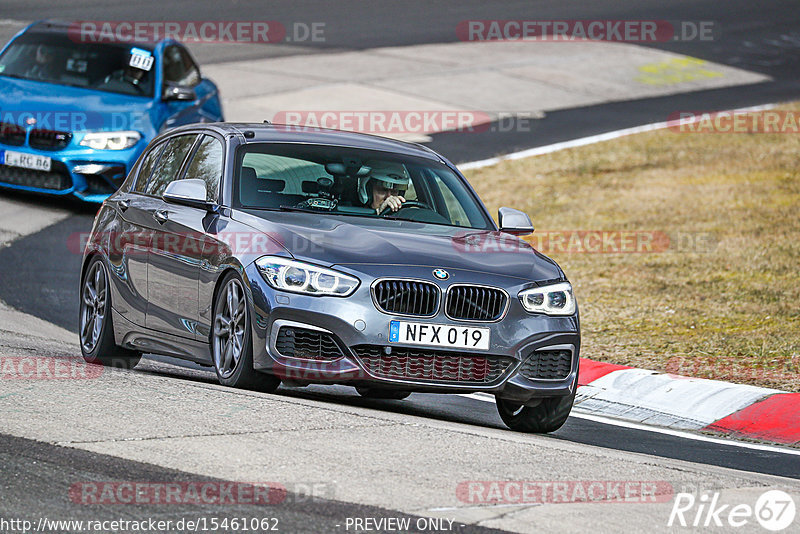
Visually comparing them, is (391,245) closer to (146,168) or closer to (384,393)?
(384,393)

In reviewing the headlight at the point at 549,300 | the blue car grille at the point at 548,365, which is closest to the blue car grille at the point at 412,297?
the headlight at the point at 549,300

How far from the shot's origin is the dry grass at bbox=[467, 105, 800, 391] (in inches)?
464

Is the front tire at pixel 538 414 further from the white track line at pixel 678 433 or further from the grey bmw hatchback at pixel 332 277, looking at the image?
the white track line at pixel 678 433

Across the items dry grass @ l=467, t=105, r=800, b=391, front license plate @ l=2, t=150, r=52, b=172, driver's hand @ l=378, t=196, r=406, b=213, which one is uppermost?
driver's hand @ l=378, t=196, r=406, b=213

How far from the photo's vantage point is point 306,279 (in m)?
7.70

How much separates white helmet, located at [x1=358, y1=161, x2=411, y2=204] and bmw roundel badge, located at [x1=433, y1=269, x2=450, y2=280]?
1.19 meters

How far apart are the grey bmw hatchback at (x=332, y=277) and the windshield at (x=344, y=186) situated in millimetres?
12

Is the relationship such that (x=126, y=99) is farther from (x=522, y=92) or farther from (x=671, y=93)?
(x=671, y=93)

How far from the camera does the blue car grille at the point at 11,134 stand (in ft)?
51.3

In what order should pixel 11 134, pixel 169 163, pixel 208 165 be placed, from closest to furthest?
pixel 208 165, pixel 169 163, pixel 11 134

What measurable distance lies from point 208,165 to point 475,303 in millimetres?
2206

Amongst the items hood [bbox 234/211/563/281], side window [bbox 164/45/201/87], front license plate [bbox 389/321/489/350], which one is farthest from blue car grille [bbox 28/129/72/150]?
front license plate [bbox 389/321/489/350]

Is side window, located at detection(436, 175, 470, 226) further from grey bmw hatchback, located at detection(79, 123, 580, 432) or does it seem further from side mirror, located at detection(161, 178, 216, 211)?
side mirror, located at detection(161, 178, 216, 211)

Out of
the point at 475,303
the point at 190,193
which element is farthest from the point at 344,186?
the point at 475,303
